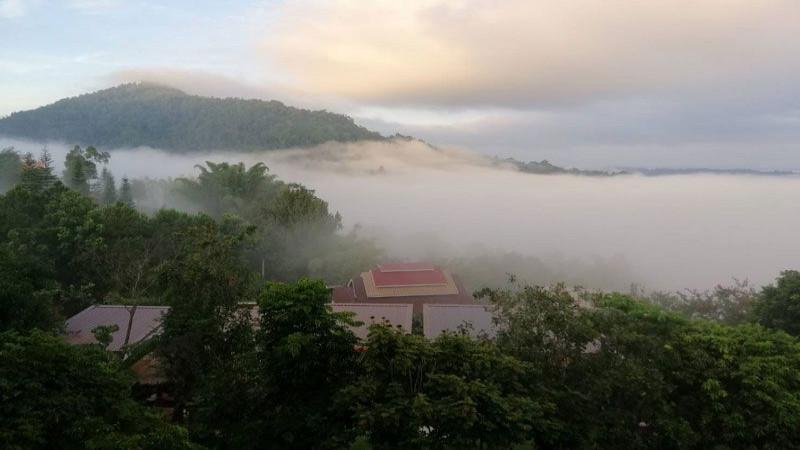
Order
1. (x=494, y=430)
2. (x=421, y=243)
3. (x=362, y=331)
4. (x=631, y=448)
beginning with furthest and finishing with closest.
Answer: (x=421, y=243) < (x=362, y=331) < (x=631, y=448) < (x=494, y=430)

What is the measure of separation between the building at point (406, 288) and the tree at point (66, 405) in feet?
60.1

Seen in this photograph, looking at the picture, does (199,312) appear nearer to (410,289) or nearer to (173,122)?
(410,289)

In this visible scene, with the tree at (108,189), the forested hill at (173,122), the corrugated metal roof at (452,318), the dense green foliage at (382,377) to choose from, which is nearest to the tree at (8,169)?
the tree at (108,189)

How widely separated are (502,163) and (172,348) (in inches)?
4887

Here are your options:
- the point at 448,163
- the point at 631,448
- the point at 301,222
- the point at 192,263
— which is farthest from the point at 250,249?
Result: the point at 448,163

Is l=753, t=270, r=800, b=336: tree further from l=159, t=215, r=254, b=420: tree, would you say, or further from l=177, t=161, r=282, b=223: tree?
l=177, t=161, r=282, b=223: tree

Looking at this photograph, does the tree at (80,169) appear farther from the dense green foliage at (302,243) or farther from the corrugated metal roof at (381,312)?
the corrugated metal roof at (381,312)

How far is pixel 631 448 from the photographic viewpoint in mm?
9930

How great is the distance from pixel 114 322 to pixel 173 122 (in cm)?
11935

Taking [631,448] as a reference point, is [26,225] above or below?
above

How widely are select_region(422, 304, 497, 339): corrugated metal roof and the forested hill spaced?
85.4 m

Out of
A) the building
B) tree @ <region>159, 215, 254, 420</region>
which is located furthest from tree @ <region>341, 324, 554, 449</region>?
the building

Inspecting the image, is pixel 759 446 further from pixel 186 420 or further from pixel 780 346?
pixel 186 420

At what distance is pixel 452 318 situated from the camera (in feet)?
67.2
